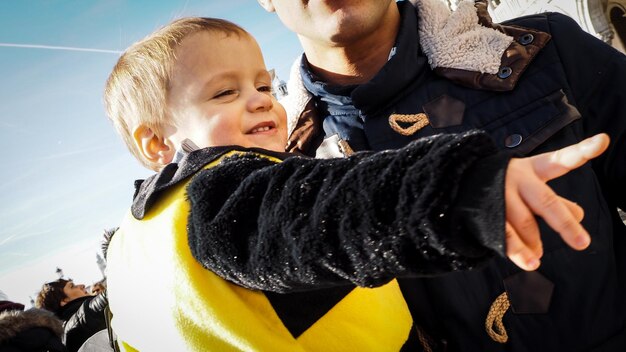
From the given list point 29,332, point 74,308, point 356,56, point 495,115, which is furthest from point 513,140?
point 74,308

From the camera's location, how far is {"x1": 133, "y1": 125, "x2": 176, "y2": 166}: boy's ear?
5.32 feet

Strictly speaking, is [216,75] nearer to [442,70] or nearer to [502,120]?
[442,70]

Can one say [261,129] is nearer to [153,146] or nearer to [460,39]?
[153,146]

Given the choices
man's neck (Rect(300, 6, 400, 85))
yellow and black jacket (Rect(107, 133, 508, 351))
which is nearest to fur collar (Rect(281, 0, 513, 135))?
man's neck (Rect(300, 6, 400, 85))

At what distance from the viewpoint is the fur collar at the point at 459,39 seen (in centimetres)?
154

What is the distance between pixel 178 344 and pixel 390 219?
0.74 metres

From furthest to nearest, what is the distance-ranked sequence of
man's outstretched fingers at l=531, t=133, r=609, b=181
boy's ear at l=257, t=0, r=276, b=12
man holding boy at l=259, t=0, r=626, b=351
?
1. boy's ear at l=257, t=0, r=276, b=12
2. man holding boy at l=259, t=0, r=626, b=351
3. man's outstretched fingers at l=531, t=133, r=609, b=181

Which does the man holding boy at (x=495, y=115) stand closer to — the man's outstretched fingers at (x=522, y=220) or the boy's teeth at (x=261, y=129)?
the boy's teeth at (x=261, y=129)

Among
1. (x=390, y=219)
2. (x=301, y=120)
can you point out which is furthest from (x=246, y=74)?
(x=390, y=219)

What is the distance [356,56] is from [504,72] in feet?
2.25

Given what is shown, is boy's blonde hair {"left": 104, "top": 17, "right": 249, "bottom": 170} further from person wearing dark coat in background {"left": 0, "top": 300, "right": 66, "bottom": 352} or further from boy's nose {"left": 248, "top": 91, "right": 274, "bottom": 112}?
person wearing dark coat in background {"left": 0, "top": 300, "right": 66, "bottom": 352}

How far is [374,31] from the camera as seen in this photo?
180cm

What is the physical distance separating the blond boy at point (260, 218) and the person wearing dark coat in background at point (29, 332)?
321cm

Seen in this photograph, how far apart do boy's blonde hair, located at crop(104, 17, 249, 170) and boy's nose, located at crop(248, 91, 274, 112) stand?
316 mm
